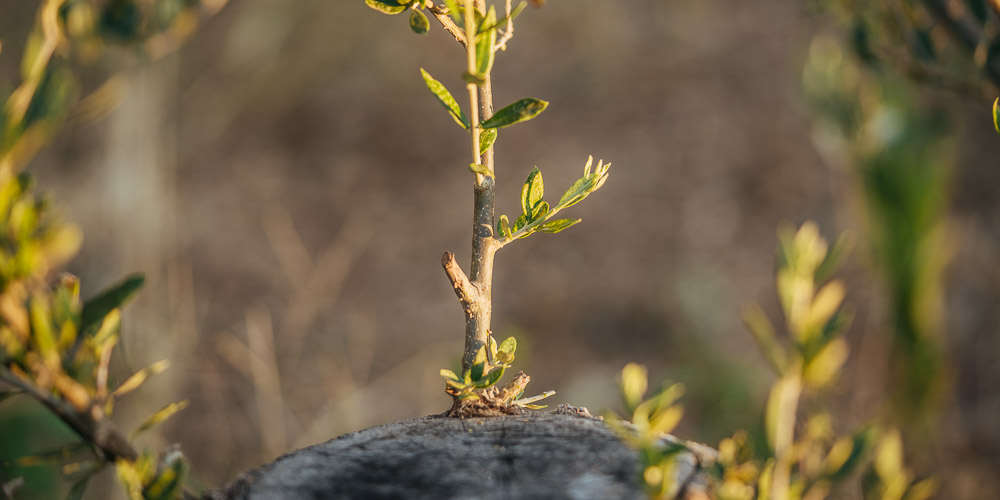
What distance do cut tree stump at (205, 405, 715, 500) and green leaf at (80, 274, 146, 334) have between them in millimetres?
140

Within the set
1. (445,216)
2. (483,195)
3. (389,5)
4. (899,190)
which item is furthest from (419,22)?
(445,216)

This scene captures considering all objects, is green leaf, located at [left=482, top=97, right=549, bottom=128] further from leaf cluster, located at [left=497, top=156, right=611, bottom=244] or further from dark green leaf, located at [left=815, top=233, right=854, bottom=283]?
dark green leaf, located at [left=815, top=233, right=854, bottom=283]

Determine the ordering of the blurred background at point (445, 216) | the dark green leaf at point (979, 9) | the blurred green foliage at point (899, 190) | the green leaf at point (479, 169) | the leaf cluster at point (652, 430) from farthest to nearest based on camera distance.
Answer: the blurred background at point (445, 216)
the blurred green foliage at point (899, 190)
the dark green leaf at point (979, 9)
the green leaf at point (479, 169)
the leaf cluster at point (652, 430)

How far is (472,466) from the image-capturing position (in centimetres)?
48

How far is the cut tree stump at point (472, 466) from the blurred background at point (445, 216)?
196 cm

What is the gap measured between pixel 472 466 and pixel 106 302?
10.2 inches

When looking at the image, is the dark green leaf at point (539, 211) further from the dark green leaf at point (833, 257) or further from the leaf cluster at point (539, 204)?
the dark green leaf at point (833, 257)

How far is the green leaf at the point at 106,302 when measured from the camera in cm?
45

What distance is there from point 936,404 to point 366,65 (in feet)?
12.0

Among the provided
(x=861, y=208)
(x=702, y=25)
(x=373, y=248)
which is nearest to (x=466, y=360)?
(x=861, y=208)

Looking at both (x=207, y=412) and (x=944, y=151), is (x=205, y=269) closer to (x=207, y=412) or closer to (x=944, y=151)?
(x=207, y=412)

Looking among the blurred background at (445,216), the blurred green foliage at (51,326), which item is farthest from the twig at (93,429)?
the blurred background at (445,216)

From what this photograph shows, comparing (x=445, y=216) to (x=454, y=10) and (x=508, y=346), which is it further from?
(x=454, y=10)

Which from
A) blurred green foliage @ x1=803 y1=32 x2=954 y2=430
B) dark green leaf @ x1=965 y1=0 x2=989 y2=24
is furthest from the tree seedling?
blurred green foliage @ x1=803 y1=32 x2=954 y2=430
